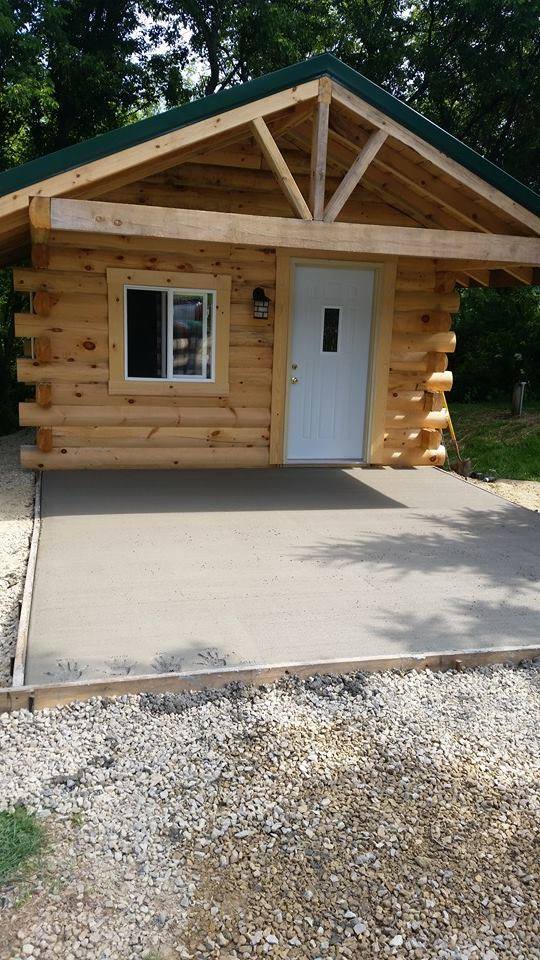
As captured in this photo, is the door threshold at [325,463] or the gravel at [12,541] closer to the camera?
the gravel at [12,541]

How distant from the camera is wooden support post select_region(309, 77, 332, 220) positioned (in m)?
6.12

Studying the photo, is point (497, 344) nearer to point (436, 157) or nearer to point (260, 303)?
point (260, 303)

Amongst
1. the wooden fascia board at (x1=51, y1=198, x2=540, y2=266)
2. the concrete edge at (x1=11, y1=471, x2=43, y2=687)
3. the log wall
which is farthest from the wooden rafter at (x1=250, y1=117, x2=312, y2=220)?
the concrete edge at (x1=11, y1=471, x2=43, y2=687)

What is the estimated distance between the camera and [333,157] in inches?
325

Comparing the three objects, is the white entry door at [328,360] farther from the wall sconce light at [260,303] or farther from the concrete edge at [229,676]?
the concrete edge at [229,676]

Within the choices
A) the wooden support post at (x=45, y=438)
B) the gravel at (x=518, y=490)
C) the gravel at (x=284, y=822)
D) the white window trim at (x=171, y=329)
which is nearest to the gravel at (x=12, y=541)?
the wooden support post at (x=45, y=438)

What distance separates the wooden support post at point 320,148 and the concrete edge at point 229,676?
3.81 m

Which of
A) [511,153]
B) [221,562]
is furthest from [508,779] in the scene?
[511,153]

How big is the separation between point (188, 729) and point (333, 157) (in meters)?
6.82

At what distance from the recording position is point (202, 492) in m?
7.56

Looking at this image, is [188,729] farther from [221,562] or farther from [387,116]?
[387,116]

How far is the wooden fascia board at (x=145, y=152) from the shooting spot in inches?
226

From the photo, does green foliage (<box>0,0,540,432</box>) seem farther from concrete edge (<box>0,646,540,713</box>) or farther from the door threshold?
concrete edge (<box>0,646,540,713</box>)

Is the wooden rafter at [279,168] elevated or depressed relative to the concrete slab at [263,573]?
elevated
